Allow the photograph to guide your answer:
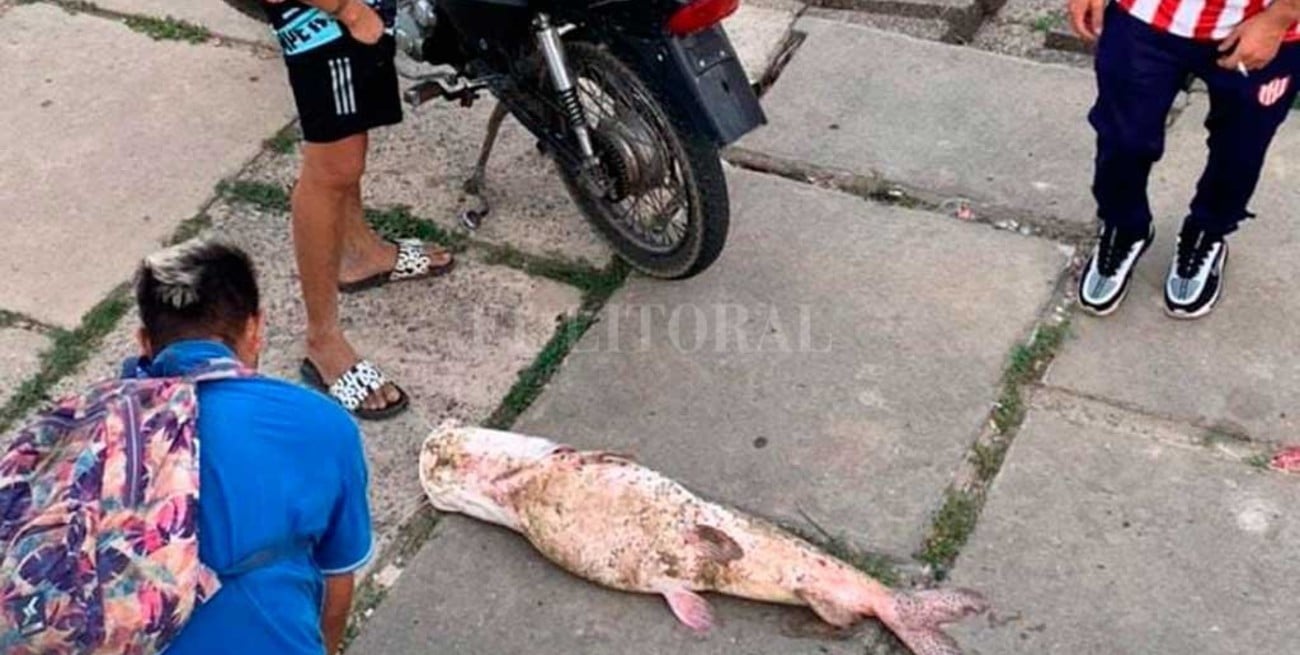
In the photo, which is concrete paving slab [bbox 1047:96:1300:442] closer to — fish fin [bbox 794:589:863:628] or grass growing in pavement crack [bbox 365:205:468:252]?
fish fin [bbox 794:589:863:628]

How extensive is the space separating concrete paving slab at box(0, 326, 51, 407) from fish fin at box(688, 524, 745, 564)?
182 cm

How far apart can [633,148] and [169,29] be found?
2254mm

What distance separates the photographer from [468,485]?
350 cm

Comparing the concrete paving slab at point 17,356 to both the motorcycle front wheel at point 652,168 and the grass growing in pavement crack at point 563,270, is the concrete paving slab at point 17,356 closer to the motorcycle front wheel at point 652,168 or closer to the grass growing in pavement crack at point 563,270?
the grass growing in pavement crack at point 563,270

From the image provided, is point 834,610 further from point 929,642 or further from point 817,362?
point 817,362

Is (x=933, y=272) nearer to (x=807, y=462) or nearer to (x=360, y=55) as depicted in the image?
(x=807, y=462)

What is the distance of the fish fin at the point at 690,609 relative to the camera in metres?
→ 3.26

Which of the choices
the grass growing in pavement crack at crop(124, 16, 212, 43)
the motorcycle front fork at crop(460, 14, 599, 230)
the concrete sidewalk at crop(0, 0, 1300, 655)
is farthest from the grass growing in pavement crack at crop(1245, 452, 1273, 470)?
the grass growing in pavement crack at crop(124, 16, 212, 43)

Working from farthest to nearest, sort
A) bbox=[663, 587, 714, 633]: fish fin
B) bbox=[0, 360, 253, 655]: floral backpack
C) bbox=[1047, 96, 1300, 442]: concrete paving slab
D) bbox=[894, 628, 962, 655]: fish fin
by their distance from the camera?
bbox=[1047, 96, 1300, 442]: concrete paving slab < bbox=[663, 587, 714, 633]: fish fin < bbox=[894, 628, 962, 655]: fish fin < bbox=[0, 360, 253, 655]: floral backpack

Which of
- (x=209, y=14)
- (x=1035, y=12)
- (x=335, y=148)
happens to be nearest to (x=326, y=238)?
(x=335, y=148)

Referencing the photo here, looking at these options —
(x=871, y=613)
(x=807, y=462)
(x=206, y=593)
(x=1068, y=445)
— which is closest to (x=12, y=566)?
(x=206, y=593)

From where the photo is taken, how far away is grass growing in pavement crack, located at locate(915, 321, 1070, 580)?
135 inches

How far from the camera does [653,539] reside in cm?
333

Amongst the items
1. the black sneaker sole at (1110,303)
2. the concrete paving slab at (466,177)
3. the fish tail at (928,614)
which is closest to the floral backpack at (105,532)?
the fish tail at (928,614)
